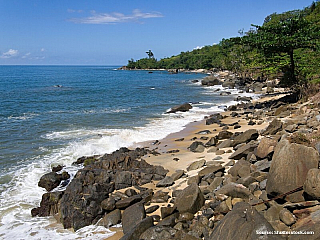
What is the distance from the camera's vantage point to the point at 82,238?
8.43 meters

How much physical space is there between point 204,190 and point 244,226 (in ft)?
11.4

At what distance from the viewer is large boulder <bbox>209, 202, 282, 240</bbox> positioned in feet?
17.4

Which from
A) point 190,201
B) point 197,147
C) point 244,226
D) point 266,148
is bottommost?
point 197,147

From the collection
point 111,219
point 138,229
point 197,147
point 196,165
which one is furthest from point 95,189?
point 197,147

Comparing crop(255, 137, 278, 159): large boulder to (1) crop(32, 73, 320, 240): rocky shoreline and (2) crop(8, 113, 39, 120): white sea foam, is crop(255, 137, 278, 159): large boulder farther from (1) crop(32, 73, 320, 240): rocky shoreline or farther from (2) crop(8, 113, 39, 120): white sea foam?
(2) crop(8, 113, 39, 120): white sea foam

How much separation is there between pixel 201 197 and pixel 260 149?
115 inches

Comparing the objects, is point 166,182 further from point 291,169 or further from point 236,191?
point 291,169

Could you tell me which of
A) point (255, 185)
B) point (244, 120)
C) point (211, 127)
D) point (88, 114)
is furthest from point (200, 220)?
point (88, 114)

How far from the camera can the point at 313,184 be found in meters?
5.99

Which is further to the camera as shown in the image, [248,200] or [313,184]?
[248,200]

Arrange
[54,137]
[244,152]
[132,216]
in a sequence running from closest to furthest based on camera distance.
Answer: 1. [132,216]
2. [244,152]
3. [54,137]

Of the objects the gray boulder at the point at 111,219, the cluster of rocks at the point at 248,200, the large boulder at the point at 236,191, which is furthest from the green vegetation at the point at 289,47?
the gray boulder at the point at 111,219

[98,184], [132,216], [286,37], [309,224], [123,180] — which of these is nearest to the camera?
[309,224]

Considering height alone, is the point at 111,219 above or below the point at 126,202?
below
